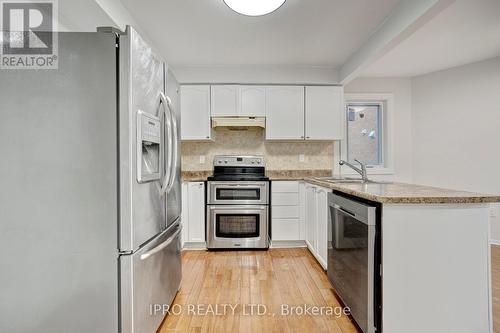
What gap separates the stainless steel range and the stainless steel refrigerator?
205 centimetres

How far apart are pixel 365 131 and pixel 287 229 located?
210 centimetres

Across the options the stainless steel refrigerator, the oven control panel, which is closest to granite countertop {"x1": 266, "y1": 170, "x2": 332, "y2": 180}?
the oven control panel

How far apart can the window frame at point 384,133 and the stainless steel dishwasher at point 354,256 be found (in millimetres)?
2040

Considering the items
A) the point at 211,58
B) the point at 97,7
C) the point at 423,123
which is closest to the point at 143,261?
the point at 97,7

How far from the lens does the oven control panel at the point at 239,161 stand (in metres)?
3.88

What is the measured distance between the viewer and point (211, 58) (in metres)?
3.36

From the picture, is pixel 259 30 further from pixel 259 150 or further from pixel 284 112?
pixel 259 150

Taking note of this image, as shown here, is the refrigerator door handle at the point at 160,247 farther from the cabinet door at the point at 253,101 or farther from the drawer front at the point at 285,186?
the cabinet door at the point at 253,101

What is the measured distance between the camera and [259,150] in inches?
157

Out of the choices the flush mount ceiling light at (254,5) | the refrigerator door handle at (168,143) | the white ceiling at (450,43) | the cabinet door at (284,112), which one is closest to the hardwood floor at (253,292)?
the refrigerator door handle at (168,143)

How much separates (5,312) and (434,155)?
478cm

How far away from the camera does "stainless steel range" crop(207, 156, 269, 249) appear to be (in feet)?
11.0

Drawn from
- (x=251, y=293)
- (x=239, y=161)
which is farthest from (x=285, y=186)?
(x=251, y=293)

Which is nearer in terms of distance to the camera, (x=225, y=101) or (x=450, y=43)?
(x=450, y=43)
